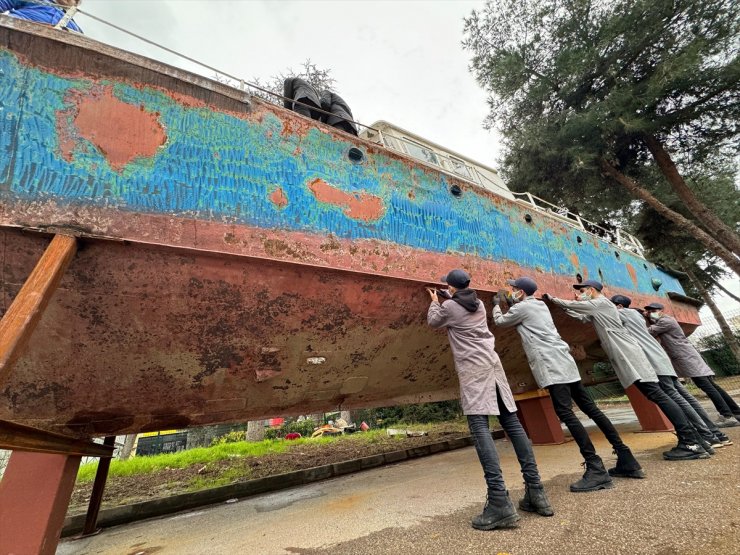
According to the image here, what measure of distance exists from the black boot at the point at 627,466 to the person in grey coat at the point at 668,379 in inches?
41.1

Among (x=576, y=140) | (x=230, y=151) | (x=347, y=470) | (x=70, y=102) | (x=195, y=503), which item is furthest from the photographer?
(x=576, y=140)

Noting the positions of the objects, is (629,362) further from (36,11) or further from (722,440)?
(36,11)

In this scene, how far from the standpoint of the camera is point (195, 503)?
4.42 m

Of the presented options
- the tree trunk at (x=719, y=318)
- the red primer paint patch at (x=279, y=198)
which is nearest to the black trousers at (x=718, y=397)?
the red primer paint patch at (x=279, y=198)

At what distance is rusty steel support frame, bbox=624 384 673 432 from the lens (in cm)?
514

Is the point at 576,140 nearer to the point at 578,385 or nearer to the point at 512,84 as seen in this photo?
the point at 512,84

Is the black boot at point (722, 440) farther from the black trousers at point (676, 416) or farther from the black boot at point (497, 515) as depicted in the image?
the black boot at point (497, 515)

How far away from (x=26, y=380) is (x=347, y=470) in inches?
174

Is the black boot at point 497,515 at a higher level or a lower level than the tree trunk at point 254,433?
lower

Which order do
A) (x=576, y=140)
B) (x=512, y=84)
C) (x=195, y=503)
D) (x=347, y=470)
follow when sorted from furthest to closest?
(x=512, y=84)
(x=576, y=140)
(x=347, y=470)
(x=195, y=503)

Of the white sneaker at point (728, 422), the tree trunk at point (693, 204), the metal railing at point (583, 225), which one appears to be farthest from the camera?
the tree trunk at point (693, 204)

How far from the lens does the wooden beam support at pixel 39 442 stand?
5.75ft

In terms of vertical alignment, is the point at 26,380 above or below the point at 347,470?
above

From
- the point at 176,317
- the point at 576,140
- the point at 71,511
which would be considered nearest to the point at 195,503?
the point at 71,511
